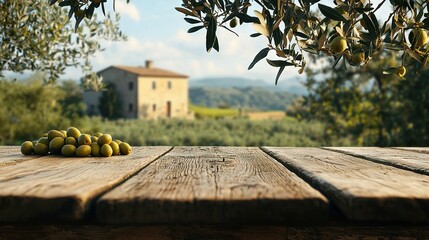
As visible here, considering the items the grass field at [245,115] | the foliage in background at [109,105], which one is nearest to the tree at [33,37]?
the grass field at [245,115]

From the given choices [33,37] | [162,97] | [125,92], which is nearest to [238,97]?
[162,97]

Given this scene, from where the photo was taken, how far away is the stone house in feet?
156

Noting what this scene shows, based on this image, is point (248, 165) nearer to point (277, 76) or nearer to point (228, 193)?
point (277, 76)

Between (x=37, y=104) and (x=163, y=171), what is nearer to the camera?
(x=163, y=171)

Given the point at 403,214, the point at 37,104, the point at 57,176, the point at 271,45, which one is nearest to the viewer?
the point at 403,214

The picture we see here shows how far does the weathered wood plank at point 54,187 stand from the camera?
1.34 meters

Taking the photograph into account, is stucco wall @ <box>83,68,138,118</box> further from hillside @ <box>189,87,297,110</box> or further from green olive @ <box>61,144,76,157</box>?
hillside @ <box>189,87,297,110</box>

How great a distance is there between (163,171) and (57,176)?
419 millimetres

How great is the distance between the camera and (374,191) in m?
1.43

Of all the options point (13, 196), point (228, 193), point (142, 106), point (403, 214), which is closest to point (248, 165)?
point (228, 193)

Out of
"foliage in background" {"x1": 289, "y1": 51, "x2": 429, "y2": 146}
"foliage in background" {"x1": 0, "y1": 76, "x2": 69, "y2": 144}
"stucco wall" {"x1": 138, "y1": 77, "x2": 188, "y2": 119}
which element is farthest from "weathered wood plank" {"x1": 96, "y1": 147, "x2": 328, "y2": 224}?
"stucco wall" {"x1": 138, "y1": 77, "x2": 188, "y2": 119}

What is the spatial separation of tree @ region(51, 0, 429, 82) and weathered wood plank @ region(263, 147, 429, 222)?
1.78 ft

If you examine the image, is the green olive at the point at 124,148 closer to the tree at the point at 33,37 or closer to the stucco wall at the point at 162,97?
the tree at the point at 33,37

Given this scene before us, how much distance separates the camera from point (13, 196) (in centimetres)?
139
